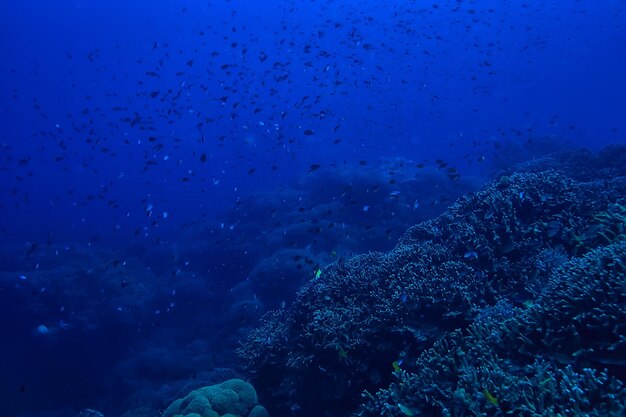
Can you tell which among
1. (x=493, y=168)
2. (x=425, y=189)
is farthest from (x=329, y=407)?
(x=493, y=168)

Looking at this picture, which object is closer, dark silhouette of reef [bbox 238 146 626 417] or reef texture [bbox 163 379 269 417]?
dark silhouette of reef [bbox 238 146 626 417]

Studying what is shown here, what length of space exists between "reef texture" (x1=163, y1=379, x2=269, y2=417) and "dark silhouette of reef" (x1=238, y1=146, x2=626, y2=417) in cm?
47

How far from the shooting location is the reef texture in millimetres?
6531

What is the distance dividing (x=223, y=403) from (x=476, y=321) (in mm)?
4499

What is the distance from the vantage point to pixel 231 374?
1048 centimetres

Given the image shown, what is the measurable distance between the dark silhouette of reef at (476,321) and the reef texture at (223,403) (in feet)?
1.53

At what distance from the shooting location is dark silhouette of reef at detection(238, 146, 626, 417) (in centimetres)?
358

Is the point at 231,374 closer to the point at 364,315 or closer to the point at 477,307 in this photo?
the point at 364,315

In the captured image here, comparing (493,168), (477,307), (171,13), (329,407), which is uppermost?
(171,13)

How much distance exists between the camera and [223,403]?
21.9 feet

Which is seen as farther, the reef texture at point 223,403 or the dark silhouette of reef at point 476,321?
the reef texture at point 223,403

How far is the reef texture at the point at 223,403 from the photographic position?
653cm

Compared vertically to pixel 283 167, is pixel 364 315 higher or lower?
lower

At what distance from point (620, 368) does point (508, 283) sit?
279 centimetres
